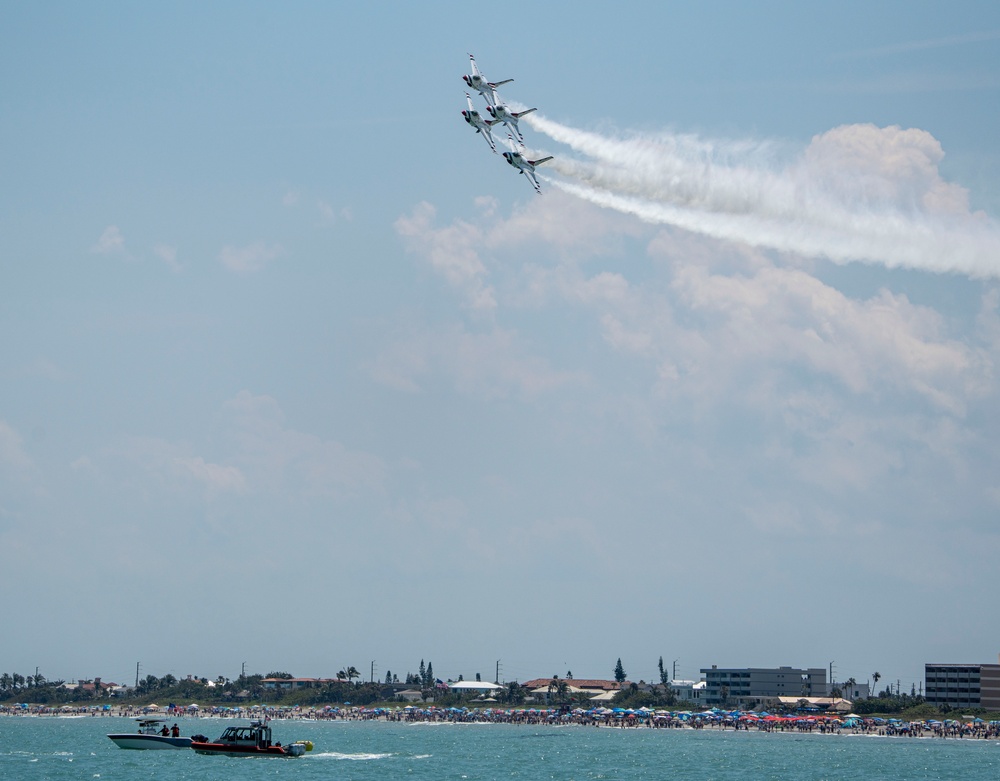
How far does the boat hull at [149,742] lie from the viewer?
10788 centimetres

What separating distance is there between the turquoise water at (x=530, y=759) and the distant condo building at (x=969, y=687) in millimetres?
37916

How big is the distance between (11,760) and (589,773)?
46575 mm

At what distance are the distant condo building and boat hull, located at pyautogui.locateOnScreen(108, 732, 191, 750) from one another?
130 meters

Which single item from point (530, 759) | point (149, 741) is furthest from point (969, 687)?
point (149, 741)

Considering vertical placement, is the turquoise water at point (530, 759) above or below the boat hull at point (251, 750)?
below

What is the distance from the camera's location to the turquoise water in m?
89.1

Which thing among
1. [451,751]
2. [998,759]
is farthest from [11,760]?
[998,759]

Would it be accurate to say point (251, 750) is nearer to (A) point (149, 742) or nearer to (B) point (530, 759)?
(A) point (149, 742)

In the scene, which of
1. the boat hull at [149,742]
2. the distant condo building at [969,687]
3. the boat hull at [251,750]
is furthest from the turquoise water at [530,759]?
the distant condo building at [969,687]

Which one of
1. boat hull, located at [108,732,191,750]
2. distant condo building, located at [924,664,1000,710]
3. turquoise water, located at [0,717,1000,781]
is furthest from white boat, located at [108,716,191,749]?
distant condo building, located at [924,664,1000,710]

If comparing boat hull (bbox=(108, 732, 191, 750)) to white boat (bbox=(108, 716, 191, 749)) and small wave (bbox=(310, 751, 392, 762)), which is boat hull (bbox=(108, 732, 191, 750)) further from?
small wave (bbox=(310, 751, 392, 762))

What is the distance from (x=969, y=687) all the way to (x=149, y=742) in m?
133

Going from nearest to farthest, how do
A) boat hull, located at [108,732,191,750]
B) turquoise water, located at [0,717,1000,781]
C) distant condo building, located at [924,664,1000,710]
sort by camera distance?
turquoise water, located at [0,717,1000,781] → boat hull, located at [108,732,191,750] → distant condo building, located at [924,664,1000,710]

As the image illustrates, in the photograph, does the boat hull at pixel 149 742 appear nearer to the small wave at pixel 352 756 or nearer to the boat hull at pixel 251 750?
the boat hull at pixel 251 750
